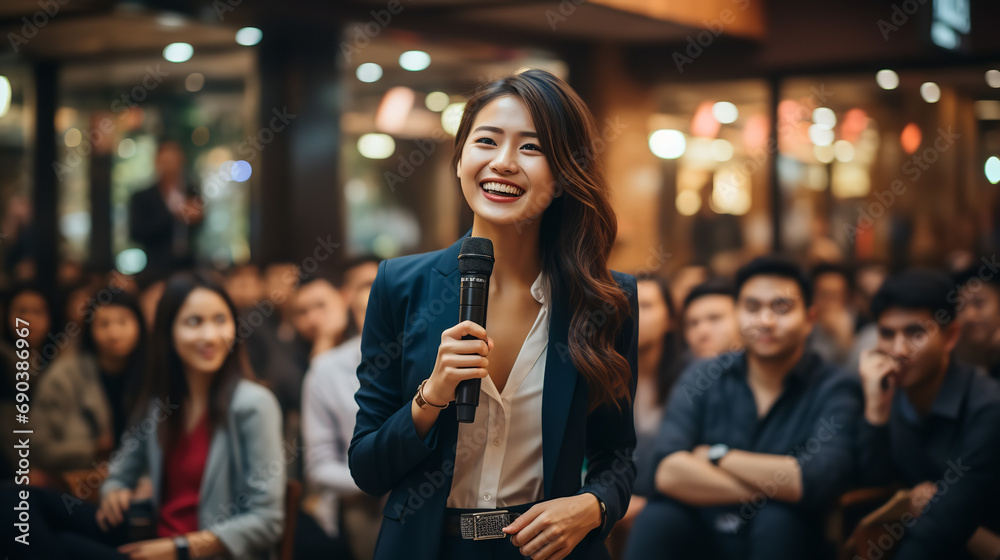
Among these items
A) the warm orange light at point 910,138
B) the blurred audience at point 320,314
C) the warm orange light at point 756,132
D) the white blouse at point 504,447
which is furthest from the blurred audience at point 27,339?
the warm orange light at point 910,138

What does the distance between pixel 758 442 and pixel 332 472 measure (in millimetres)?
1750

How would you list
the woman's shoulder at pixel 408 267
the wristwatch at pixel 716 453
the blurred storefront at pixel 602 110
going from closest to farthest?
the woman's shoulder at pixel 408 267
the wristwatch at pixel 716 453
the blurred storefront at pixel 602 110

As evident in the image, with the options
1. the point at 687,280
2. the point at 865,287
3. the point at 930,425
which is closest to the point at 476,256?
the point at 930,425

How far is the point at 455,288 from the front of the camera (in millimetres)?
1647

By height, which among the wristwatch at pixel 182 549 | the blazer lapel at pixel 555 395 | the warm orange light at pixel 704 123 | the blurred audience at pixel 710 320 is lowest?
the wristwatch at pixel 182 549

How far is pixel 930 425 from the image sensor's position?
3010 mm

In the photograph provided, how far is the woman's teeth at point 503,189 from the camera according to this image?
5.30ft

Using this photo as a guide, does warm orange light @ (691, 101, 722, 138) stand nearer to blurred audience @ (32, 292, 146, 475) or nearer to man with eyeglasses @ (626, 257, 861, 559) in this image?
man with eyeglasses @ (626, 257, 861, 559)

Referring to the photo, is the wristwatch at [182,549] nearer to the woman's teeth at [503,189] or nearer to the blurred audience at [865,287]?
the woman's teeth at [503,189]

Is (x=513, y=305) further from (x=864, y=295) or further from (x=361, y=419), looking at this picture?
(x=864, y=295)

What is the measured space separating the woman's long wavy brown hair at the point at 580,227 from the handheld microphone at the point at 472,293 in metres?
0.20

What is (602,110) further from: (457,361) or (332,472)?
(457,361)

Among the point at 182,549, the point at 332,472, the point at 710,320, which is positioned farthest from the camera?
the point at 710,320

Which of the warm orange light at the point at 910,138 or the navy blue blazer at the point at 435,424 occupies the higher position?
the warm orange light at the point at 910,138
